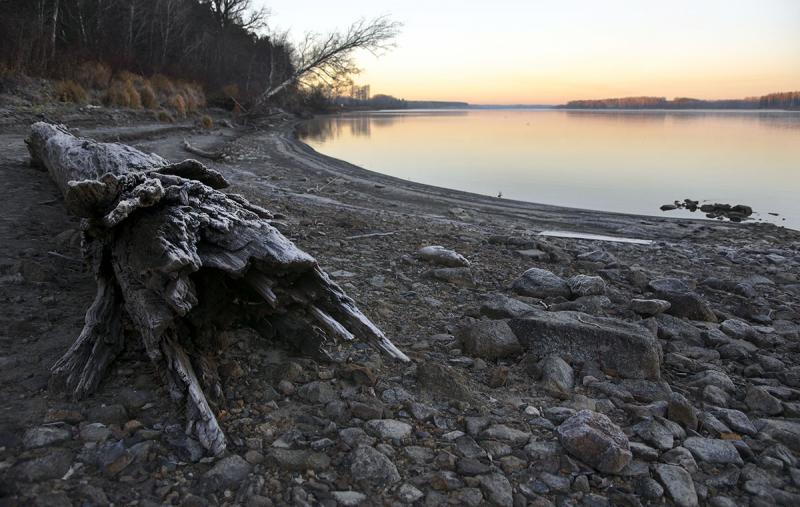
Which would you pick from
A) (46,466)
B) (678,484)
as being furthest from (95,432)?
(678,484)

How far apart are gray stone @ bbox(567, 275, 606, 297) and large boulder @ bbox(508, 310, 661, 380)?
0.93 m

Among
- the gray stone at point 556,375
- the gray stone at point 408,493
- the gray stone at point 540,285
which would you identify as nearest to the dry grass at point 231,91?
the gray stone at point 540,285

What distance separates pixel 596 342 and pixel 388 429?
1.58 m

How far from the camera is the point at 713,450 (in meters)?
2.48

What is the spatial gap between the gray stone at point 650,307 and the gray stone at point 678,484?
6.71 ft

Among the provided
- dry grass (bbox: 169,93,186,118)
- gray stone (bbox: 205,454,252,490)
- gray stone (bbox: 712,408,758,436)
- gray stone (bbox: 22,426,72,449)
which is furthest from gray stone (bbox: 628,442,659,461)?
dry grass (bbox: 169,93,186,118)

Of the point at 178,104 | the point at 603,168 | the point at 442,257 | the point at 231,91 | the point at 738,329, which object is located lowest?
the point at 738,329

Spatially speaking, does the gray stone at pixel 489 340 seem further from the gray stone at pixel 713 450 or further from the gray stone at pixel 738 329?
the gray stone at pixel 738 329

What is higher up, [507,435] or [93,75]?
[93,75]

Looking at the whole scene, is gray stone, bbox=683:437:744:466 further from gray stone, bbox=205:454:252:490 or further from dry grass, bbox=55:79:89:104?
dry grass, bbox=55:79:89:104

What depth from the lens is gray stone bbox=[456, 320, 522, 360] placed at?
3338 mm

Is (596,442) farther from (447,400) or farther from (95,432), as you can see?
(95,432)

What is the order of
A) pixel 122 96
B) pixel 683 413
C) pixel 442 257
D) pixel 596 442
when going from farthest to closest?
pixel 122 96, pixel 442 257, pixel 683 413, pixel 596 442

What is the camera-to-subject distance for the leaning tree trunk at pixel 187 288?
2482 mm
